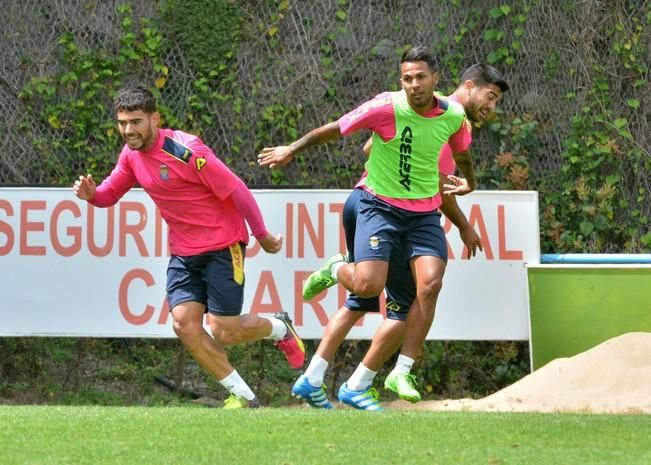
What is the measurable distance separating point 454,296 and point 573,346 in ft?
2.98

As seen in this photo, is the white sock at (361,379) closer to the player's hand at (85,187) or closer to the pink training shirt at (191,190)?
the pink training shirt at (191,190)

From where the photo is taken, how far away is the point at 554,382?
877 cm

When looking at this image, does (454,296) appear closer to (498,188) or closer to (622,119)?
(498,188)

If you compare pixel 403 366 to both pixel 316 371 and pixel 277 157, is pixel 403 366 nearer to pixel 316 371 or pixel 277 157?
pixel 316 371

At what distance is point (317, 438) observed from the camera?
5.46 metres

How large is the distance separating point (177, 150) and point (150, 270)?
1941mm

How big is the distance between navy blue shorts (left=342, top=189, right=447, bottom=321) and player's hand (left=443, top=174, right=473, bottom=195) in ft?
0.86

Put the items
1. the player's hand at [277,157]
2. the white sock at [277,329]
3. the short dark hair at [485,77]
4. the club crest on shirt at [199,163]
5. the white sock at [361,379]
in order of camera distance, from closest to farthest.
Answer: the player's hand at [277,157], the white sock at [361,379], the club crest on shirt at [199,163], the short dark hair at [485,77], the white sock at [277,329]

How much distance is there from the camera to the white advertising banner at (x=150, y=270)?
9.23 m

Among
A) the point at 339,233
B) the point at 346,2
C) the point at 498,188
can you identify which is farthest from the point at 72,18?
the point at 498,188

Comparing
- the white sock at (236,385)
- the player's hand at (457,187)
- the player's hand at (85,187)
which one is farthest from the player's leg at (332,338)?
the player's hand at (85,187)

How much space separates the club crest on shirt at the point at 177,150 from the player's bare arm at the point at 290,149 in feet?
1.93

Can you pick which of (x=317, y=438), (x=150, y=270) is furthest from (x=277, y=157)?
(x=150, y=270)

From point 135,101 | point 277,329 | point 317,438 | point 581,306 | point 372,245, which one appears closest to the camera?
point 317,438
